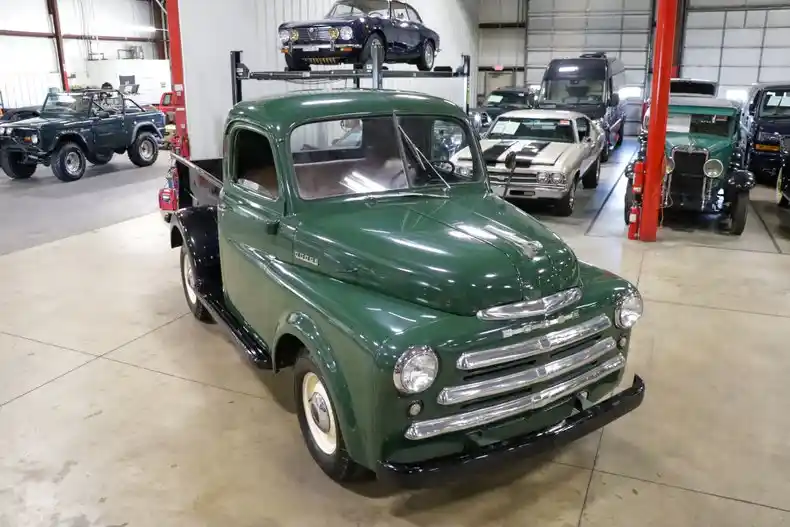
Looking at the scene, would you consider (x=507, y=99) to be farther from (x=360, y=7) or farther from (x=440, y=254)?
(x=440, y=254)

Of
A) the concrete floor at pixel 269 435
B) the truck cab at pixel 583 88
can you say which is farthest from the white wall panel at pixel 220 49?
the truck cab at pixel 583 88

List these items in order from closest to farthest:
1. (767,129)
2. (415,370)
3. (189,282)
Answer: (415,370) → (189,282) → (767,129)

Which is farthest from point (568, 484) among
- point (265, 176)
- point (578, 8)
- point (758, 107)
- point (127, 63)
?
point (127, 63)

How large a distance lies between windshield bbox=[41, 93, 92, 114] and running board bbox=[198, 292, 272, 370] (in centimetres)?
1039

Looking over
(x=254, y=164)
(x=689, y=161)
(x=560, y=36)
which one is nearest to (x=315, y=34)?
(x=254, y=164)

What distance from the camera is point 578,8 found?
21.1 metres

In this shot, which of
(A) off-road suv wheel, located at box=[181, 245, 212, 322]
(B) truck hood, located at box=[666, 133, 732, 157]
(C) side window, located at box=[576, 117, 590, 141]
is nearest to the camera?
(A) off-road suv wheel, located at box=[181, 245, 212, 322]

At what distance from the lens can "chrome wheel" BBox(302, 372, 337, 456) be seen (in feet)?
10.3

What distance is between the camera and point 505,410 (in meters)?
2.83

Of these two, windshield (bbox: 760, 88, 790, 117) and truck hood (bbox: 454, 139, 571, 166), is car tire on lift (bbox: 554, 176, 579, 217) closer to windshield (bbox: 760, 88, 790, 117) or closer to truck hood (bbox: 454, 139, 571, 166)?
truck hood (bbox: 454, 139, 571, 166)

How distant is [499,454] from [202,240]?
10.4 ft

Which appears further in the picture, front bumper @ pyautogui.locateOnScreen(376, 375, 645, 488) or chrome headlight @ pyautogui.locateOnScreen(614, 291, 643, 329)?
chrome headlight @ pyautogui.locateOnScreen(614, 291, 643, 329)

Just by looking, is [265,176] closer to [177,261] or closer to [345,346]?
[345,346]

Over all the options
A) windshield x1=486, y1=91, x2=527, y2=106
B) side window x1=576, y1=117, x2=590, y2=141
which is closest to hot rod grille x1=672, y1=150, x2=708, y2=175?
side window x1=576, y1=117, x2=590, y2=141
